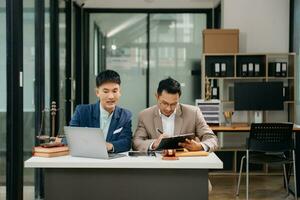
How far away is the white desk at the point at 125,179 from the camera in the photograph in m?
2.56

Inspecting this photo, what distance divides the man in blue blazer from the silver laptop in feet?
1.01

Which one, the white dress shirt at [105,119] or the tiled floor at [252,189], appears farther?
the tiled floor at [252,189]

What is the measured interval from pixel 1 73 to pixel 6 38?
0.32m

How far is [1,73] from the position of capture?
3629 millimetres

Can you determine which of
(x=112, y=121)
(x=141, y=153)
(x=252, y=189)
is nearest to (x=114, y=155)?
(x=141, y=153)

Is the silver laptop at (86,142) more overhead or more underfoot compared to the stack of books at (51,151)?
more overhead

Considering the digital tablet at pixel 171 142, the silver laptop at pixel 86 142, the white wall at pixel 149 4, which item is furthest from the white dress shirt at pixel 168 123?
the white wall at pixel 149 4

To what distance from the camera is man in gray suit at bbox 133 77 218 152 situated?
311 centimetres

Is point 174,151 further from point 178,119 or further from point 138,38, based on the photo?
point 138,38

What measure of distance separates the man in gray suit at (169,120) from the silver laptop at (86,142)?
491mm

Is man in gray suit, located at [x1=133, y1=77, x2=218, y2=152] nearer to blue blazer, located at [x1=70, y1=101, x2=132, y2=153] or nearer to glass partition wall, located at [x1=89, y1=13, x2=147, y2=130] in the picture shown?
blue blazer, located at [x1=70, y1=101, x2=132, y2=153]

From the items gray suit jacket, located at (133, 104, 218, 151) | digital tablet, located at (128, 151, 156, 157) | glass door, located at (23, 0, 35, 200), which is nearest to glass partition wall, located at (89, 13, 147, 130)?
glass door, located at (23, 0, 35, 200)

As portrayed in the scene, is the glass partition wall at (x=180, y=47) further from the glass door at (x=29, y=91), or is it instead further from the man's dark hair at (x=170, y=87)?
the man's dark hair at (x=170, y=87)

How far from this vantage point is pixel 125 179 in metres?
2.59
